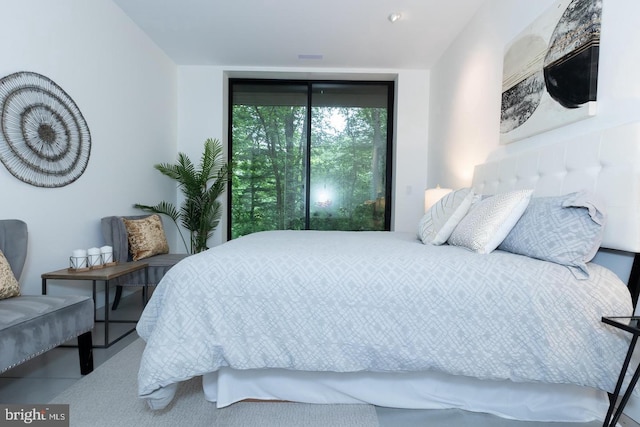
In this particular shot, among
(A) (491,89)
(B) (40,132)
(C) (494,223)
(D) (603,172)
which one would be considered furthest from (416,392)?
(B) (40,132)

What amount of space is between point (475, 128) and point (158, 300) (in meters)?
2.77

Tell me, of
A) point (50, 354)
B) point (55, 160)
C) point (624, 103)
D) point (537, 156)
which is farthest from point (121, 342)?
point (624, 103)

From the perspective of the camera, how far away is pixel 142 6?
2994 mm

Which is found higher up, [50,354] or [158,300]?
[158,300]

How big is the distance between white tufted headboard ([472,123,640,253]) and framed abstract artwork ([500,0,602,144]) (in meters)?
0.19

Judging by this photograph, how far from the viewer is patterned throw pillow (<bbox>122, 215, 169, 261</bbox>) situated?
2824 millimetres

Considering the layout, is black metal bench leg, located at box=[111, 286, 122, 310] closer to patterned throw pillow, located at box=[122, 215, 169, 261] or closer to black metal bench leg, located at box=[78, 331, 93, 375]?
patterned throw pillow, located at box=[122, 215, 169, 261]

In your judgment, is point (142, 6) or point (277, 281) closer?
point (277, 281)

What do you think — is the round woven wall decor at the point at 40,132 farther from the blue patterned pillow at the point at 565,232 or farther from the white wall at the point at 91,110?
the blue patterned pillow at the point at 565,232

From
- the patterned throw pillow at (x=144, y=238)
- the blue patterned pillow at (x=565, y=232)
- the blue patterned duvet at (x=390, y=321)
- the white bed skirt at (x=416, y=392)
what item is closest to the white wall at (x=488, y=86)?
the blue patterned pillow at (x=565, y=232)

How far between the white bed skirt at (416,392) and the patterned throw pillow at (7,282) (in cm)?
107

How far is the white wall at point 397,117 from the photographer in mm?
4332

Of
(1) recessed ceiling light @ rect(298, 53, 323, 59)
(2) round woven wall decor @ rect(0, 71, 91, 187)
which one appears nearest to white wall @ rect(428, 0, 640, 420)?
(1) recessed ceiling light @ rect(298, 53, 323, 59)

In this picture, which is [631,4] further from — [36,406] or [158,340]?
[36,406]
